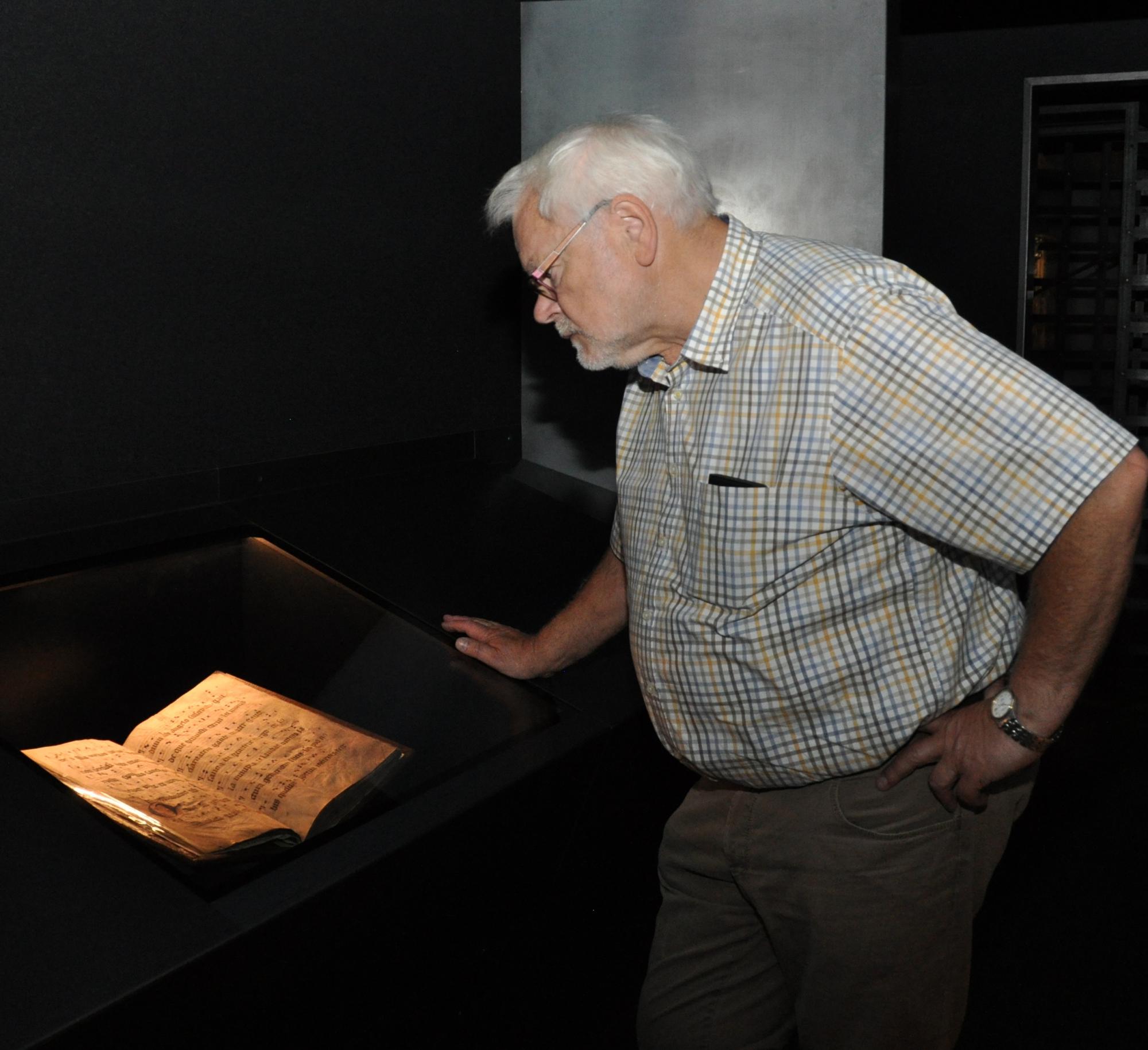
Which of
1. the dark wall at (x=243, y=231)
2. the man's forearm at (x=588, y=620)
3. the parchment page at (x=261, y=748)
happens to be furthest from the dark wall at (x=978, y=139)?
the parchment page at (x=261, y=748)

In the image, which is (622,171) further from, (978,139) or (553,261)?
(978,139)

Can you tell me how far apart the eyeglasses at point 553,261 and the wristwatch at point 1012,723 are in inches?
25.3

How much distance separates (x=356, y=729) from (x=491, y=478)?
0.94m

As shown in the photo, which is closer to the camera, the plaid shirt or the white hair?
the plaid shirt

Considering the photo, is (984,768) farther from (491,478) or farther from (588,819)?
(491,478)

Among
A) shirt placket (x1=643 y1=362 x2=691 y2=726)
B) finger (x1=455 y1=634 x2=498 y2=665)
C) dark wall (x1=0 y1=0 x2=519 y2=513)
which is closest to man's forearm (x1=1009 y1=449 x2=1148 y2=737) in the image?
shirt placket (x1=643 y1=362 x2=691 y2=726)

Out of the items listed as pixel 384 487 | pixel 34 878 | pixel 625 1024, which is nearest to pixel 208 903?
pixel 34 878

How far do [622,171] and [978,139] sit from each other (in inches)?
146

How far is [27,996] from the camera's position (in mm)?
845

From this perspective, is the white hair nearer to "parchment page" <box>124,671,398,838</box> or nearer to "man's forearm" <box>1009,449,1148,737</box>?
"man's forearm" <box>1009,449,1148,737</box>

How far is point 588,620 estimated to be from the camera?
1.59 metres

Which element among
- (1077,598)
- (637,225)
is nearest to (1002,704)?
(1077,598)

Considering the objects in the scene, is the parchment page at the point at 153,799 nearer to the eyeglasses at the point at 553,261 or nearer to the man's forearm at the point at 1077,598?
the eyeglasses at the point at 553,261

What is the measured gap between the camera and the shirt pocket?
118cm
